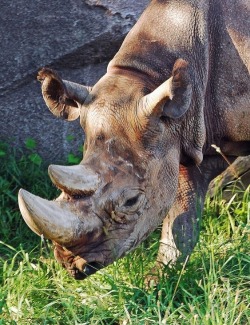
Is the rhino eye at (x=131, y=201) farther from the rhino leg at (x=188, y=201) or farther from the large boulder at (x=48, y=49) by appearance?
the large boulder at (x=48, y=49)

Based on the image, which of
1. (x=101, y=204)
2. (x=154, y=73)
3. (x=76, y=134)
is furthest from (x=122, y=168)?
(x=76, y=134)

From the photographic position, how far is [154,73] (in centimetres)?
565

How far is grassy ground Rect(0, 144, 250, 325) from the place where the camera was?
505 centimetres

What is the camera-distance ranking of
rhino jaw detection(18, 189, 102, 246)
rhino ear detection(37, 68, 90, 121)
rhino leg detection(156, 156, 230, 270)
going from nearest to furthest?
rhino jaw detection(18, 189, 102, 246) < rhino ear detection(37, 68, 90, 121) < rhino leg detection(156, 156, 230, 270)

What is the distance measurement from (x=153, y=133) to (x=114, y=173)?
1.16 ft

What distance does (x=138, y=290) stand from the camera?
5.45 metres

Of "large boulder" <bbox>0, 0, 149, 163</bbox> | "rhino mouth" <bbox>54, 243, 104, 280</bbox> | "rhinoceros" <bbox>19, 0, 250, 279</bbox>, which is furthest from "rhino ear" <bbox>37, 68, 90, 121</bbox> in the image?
"large boulder" <bbox>0, 0, 149, 163</bbox>

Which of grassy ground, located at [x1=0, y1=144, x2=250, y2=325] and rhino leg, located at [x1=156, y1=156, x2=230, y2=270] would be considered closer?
grassy ground, located at [x1=0, y1=144, x2=250, y2=325]

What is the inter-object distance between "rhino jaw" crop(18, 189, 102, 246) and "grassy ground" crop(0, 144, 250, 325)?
46cm

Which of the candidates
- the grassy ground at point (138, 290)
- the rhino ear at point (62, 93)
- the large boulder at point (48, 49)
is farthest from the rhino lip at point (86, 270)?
the large boulder at point (48, 49)

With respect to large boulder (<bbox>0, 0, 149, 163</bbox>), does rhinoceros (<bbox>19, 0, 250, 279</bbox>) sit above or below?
above

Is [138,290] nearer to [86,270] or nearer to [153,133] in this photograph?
[86,270]

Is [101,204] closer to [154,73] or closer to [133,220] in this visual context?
[133,220]

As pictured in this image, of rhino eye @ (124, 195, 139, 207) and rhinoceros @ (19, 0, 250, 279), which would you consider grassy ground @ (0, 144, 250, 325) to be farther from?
rhino eye @ (124, 195, 139, 207)
